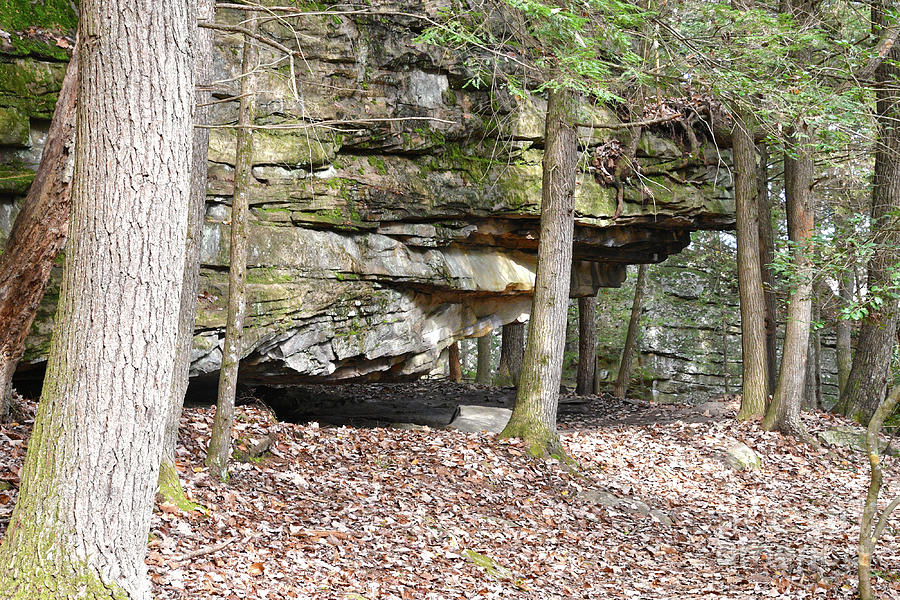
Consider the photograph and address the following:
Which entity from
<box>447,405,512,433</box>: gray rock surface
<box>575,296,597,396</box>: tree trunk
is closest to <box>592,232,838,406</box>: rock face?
<box>575,296,597,396</box>: tree trunk

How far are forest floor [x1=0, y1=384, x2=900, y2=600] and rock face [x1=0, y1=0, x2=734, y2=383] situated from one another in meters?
1.56

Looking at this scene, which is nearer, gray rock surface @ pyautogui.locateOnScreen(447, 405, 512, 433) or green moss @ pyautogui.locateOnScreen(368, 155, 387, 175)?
Result: green moss @ pyautogui.locateOnScreen(368, 155, 387, 175)

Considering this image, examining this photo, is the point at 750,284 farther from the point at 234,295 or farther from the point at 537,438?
the point at 234,295

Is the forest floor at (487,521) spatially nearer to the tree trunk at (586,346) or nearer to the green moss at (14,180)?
the green moss at (14,180)

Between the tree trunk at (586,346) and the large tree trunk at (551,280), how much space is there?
7.93 m

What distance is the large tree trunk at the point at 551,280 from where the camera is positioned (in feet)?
31.3

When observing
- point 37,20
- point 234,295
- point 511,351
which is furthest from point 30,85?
point 511,351

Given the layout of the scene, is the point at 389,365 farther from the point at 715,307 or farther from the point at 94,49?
the point at 715,307

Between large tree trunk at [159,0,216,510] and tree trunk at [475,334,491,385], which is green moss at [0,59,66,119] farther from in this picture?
tree trunk at [475,334,491,385]

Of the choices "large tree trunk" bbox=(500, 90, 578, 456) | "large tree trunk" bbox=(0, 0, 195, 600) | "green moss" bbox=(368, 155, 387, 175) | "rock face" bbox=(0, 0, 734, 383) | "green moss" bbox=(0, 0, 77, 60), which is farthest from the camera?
"green moss" bbox=(368, 155, 387, 175)

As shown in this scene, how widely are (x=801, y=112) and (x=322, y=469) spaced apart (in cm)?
771

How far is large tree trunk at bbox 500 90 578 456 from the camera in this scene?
955cm

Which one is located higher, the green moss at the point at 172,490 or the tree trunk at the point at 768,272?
the tree trunk at the point at 768,272

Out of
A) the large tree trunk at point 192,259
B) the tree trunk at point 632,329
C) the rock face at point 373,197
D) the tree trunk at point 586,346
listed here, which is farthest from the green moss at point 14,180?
Result: the tree trunk at point 632,329
